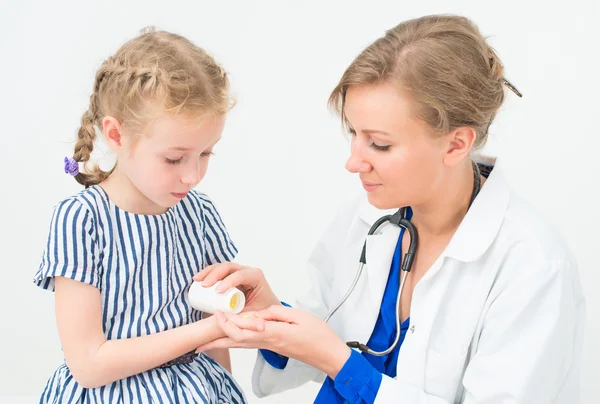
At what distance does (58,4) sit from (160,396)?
2062 millimetres

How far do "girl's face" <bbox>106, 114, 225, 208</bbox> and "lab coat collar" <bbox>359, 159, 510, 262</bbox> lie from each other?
67 centimetres

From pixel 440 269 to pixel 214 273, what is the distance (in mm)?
577

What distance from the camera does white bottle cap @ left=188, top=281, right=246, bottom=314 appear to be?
196cm

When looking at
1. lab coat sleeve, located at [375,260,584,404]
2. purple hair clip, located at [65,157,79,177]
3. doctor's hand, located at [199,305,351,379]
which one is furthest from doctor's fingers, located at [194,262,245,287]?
lab coat sleeve, located at [375,260,584,404]

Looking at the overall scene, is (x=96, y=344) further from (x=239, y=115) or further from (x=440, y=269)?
(x=239, y=115)

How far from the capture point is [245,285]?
217 centimetres

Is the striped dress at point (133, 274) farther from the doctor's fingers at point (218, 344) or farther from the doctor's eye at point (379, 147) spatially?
the doctor's eye at point (379, 147)

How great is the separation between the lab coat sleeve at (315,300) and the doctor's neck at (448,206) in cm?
31

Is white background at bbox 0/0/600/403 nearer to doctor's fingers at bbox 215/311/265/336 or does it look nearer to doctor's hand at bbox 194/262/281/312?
doctor's hand at bbox 194/262/281/312

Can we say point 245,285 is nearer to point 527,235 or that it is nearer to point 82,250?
point 82,250

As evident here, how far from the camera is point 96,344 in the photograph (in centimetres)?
183

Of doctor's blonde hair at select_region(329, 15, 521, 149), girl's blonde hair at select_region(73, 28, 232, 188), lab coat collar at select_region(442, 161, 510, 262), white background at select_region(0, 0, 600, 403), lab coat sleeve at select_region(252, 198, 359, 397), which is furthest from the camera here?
white background at select_region(0, 0, 600, 403)

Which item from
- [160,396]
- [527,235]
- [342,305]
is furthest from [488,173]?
[160,396]

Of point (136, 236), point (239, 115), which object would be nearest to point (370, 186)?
point (136, 236)
